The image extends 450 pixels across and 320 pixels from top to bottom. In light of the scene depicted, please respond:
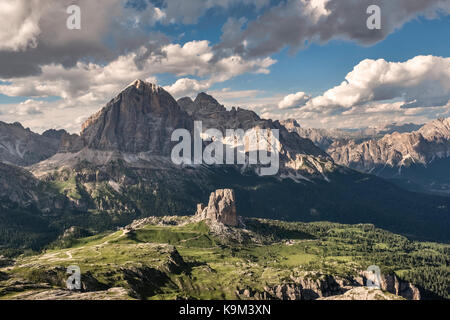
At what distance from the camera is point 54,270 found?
190625 millimetres
